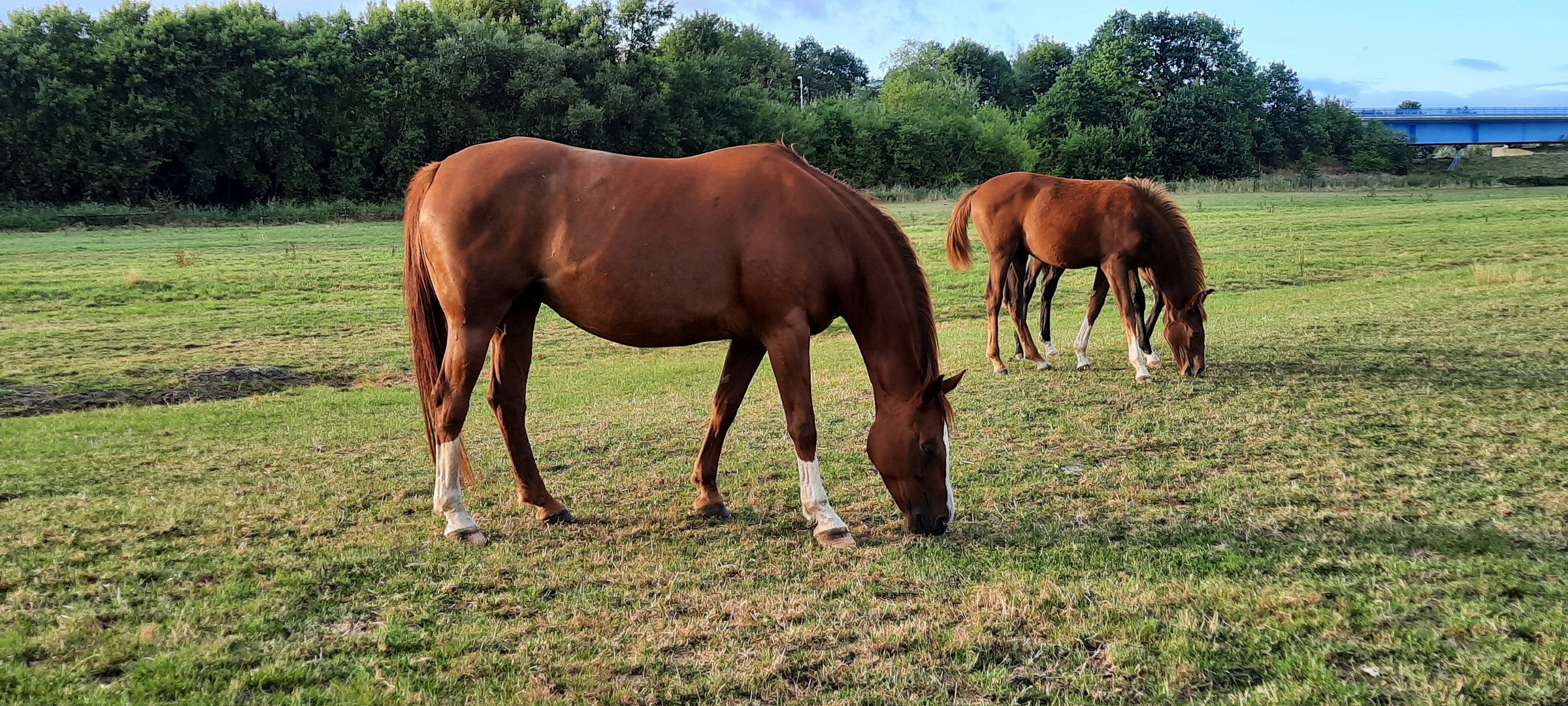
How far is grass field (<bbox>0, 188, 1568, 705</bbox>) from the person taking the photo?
3.37 m

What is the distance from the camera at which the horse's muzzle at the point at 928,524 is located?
5.02 meters

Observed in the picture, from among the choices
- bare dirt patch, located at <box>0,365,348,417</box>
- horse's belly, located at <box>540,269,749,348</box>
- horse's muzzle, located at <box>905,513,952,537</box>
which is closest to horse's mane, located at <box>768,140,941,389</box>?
horse's muzzle, located at <box>905,513,952,537</box>

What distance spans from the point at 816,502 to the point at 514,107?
149ft

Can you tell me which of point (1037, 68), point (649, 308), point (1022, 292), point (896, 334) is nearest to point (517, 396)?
point (649, 308)

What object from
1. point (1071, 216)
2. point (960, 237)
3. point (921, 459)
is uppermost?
point (1071, 216)

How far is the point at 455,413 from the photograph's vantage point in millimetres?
5285

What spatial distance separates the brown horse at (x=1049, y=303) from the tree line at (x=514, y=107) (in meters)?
36.8

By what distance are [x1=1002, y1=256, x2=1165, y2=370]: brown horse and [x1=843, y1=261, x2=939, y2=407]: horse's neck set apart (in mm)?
5919

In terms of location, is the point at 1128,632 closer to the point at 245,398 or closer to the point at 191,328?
the point at 245,398

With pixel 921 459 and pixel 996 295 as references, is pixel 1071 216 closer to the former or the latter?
pixel 996 295

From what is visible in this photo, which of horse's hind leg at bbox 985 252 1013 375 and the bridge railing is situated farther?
the bridge railing

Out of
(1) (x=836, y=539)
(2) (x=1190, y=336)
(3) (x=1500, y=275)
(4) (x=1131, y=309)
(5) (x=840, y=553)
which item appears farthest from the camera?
(3) (x=1500, y=275)

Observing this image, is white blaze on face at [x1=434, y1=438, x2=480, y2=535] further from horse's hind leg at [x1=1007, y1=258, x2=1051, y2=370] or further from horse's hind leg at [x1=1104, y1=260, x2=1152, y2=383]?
horse's hind leg at [x1=1007, y1=258, x2=1051, y2=370]

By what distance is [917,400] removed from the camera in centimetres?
504
